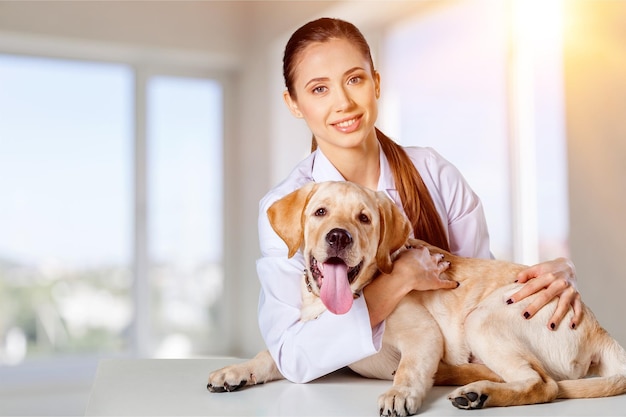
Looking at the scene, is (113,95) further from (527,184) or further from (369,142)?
(369,142)

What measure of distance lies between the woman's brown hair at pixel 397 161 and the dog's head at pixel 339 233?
0.75ft

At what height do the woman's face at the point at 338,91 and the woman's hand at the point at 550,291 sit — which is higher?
the woman's face at the point at 338,91

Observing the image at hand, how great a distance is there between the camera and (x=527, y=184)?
3398 millimetres

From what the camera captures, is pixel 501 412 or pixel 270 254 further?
pixel 270 254

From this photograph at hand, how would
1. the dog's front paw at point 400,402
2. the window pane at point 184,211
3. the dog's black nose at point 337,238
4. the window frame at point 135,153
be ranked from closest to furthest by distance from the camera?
the dog's front paw at point 400,402, the dog's black nose at point 337,238, the window frame at point 135,153, the window pane at point 184,211

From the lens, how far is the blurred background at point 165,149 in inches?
148

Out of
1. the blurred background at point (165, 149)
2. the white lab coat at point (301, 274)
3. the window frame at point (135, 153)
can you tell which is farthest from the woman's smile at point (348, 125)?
the window frame at point (135, 153)

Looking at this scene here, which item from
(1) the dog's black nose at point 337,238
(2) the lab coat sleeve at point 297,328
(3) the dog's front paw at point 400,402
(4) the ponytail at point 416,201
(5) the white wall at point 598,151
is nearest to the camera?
(3) the dog's front paw at point 400,402

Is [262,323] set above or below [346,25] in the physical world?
below

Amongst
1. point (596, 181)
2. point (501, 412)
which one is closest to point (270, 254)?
point (501, 412)

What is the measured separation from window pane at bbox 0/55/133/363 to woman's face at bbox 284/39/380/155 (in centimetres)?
376

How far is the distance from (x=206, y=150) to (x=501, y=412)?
4424 mm

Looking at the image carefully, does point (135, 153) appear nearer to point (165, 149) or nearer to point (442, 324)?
point (165, 149)

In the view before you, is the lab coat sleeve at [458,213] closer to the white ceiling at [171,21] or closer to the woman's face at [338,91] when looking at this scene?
the woman's face at [338,91]
